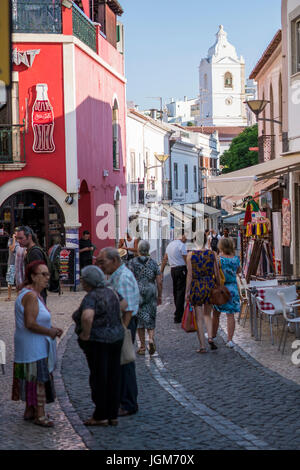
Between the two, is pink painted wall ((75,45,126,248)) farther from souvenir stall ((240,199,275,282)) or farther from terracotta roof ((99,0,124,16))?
souvenir stall ((240,199,275,282))

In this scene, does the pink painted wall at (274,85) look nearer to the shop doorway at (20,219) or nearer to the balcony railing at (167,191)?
the shop doorway at (20,219)

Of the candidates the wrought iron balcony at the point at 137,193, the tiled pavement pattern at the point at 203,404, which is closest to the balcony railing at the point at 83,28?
the wrought iron balcony at the point at 137,193

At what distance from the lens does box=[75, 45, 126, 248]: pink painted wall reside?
27.0 m

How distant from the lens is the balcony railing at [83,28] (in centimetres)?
2659

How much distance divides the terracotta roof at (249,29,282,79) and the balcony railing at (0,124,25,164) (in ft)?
25.3

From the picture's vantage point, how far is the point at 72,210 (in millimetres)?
25719

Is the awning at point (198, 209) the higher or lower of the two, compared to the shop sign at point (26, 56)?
lower

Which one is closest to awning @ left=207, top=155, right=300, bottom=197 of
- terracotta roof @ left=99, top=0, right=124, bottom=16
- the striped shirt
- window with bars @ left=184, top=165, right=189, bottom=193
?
the striped shirt

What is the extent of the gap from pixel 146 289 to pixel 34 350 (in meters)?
4.42

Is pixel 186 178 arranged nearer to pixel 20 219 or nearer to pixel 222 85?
pixel 20 219

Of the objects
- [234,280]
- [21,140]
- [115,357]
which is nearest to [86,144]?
[21,140]

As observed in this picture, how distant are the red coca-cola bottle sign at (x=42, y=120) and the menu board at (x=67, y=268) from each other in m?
3.22

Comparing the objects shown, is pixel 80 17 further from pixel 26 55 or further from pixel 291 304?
pixel 291 304

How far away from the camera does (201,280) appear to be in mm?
12617
